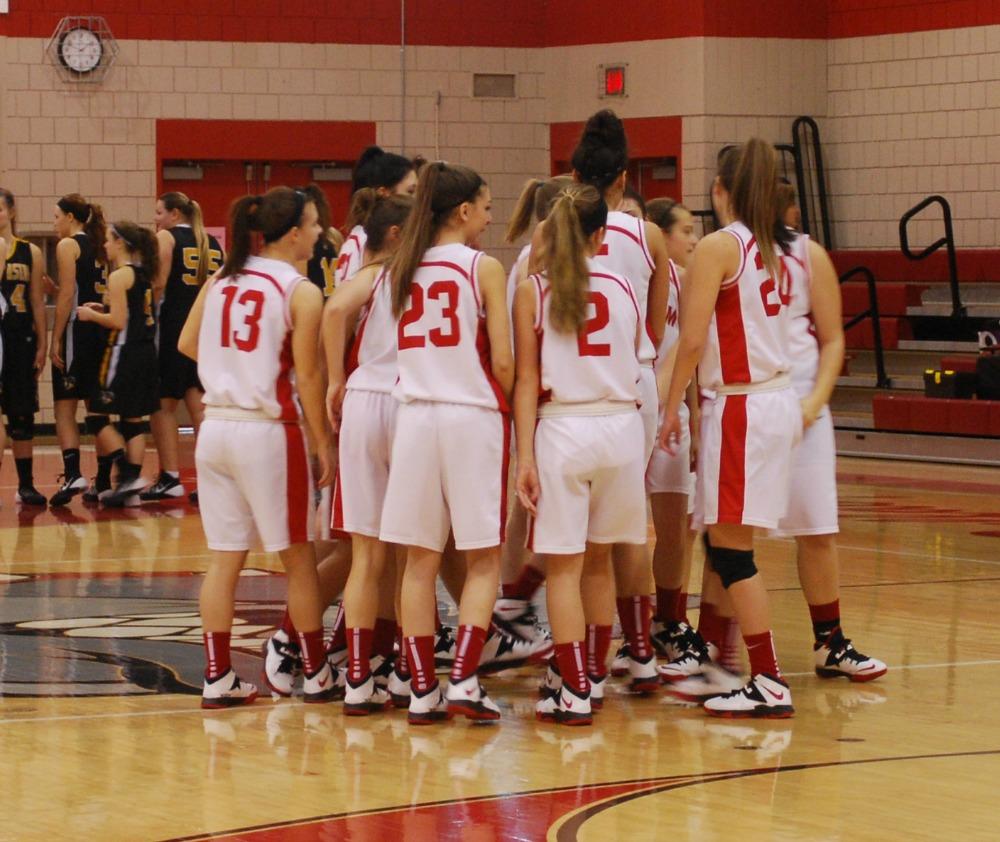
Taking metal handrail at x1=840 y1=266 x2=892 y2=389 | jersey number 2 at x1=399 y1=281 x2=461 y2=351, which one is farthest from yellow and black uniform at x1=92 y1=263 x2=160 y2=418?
metal handrail at x1=840 y1=266 x2=892 y2=389

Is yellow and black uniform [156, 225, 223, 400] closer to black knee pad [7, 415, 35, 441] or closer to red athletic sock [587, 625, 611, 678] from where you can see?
black knee pad [7, 415, 35, 441]

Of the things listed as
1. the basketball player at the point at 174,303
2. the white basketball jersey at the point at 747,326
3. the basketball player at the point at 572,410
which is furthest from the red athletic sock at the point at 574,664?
the basketball player at the point at 174,303

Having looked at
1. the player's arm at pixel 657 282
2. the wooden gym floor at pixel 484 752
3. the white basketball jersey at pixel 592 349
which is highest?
the player's arm at pixel 657 282

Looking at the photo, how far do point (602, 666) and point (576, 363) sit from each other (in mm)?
943

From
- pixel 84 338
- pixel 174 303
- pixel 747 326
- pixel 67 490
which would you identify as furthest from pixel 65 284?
pixel 747 326

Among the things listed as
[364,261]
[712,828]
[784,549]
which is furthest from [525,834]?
[784,549]

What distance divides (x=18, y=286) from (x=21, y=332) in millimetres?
260

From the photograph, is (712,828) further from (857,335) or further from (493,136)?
(493,136)

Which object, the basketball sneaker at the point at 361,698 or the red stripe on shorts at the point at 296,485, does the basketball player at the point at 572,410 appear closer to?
the basketball sneaker at the point at 361,698

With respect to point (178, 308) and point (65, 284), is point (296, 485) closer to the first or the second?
point (178, 308)

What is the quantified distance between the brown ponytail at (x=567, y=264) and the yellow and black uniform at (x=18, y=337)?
5.91 m

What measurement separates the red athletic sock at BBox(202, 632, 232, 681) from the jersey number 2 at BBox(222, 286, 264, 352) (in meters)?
0.85

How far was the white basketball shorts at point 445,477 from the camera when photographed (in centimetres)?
536

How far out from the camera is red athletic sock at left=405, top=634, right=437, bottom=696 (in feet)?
17.7
